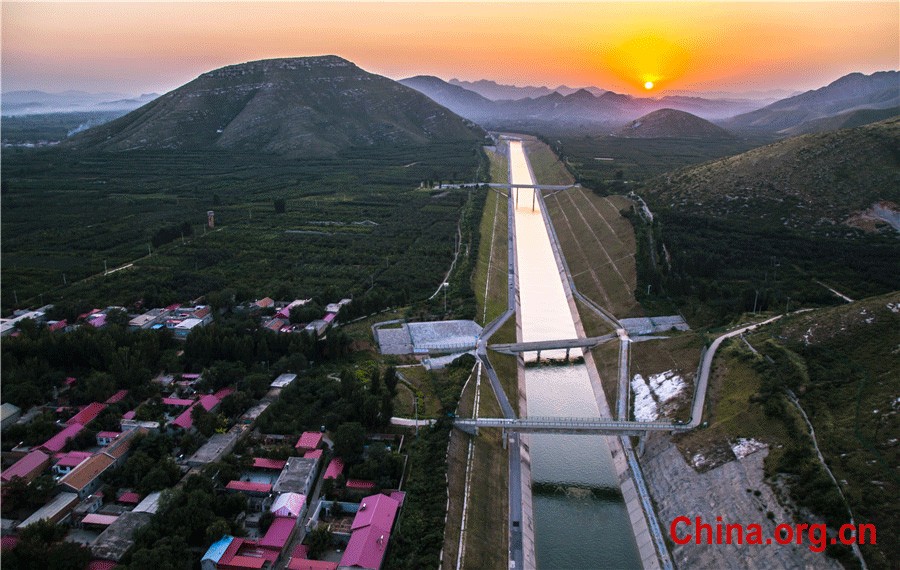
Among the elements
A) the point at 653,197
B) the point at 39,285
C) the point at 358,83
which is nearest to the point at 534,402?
the point at 39,285

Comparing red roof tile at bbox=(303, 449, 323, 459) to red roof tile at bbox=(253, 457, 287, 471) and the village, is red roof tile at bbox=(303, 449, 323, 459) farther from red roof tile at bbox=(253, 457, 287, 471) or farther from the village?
red roof tile at bbox=(253, 457, 287, 471)

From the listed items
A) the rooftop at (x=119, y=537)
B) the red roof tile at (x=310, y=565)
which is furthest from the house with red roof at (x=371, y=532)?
the rooftop at (x=119, y=537)

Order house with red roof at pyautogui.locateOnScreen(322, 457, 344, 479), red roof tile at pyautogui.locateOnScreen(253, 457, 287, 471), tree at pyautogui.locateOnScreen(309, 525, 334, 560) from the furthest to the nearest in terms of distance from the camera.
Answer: red roof tile at pyautogui.locateOnScreen(253, 457, 287, 471), house with red roof at pyautogui.locateOnScreen(322, 457, 344, 479), tree at pyautogui.locateOnScreen(309, 525, 334, 560)

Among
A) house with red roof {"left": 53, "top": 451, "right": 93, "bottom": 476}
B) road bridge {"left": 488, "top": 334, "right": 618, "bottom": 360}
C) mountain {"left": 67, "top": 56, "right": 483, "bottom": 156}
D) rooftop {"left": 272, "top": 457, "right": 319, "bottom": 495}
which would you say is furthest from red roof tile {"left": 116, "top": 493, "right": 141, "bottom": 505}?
mountain {"left": 67, "top": 56, "right": 483, "bottom": 156}

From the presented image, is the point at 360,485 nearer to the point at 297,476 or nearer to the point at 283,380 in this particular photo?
the point at 297,476

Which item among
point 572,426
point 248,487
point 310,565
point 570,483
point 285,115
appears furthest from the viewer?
point 285,115

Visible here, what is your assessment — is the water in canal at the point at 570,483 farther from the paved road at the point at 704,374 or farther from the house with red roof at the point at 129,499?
the house with red roof at the point at 129,499

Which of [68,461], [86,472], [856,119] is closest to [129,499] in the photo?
[86,472]
